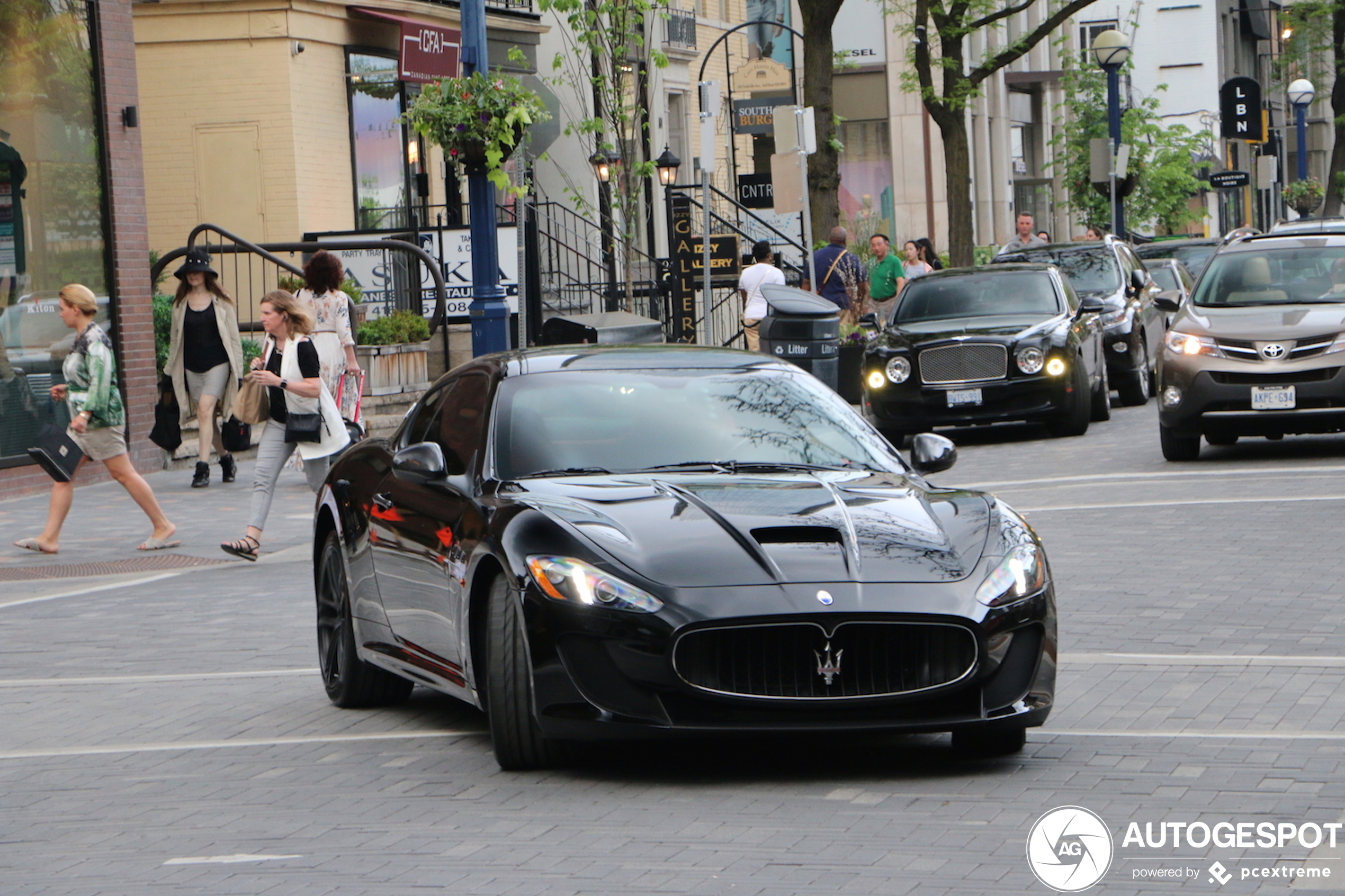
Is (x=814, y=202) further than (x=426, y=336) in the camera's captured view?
Yes

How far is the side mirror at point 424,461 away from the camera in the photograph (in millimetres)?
7391

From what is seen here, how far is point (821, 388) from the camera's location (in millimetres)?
8211

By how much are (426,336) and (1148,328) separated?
8842 millimetres

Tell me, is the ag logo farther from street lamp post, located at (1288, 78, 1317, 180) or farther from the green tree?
street lamp post, located at (1288, 78, 1317, 180)

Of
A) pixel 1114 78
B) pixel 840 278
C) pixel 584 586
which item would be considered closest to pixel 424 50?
pixel 840 278

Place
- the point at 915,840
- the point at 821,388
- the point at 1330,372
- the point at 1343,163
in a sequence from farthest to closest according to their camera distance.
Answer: the point at 1343,163
the point at 1330,372
the point at 821,388
the point at 915,840

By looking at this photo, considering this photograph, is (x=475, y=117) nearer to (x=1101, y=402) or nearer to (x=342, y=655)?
(x=1101, y=402)

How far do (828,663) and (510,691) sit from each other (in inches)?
40.6

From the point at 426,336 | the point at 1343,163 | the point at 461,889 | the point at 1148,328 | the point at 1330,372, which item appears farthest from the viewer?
the point at 1343,163

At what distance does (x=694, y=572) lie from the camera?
20.6 feet

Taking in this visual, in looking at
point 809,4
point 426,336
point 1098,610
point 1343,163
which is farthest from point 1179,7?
point 1098,610

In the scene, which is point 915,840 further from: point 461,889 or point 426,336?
point 426,336

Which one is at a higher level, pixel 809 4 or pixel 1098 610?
pixel 809 4

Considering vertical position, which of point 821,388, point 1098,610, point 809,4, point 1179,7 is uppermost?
point 1179,7
